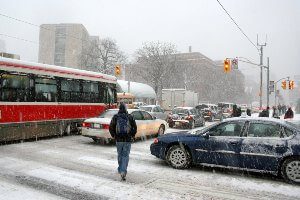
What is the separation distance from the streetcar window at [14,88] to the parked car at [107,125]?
8.41 ft

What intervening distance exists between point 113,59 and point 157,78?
538 inches

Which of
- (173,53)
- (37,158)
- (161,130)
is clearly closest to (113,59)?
(173,53)

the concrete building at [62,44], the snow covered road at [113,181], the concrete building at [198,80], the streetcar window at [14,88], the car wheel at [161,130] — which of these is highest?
the concrete building at [62,44]

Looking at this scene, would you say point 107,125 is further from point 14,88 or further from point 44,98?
point 14,88

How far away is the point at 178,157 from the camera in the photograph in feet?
29.5

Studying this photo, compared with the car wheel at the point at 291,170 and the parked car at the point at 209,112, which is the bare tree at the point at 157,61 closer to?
the parked car at the point at 209,112

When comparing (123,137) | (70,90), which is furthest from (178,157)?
(70,90)

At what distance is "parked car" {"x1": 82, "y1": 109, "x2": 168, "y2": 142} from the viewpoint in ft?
41.8

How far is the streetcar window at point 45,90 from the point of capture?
13562 millimetres

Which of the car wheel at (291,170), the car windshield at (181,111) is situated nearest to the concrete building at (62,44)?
the car windshield at (181,111)

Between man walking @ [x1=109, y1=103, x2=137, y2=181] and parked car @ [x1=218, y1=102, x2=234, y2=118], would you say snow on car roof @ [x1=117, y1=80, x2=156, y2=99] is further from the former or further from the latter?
man walking @ [x1=109, y1=103, x2=137, y2=181]

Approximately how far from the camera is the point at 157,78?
56812 mm

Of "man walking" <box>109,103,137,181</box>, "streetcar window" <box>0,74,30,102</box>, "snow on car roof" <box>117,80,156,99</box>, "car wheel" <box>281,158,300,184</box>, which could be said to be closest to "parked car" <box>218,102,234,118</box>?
"snow on car roof" <box>117,80,156,99</box>

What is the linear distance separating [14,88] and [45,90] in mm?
1662
